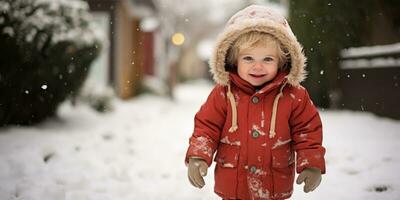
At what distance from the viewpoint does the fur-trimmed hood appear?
258 cm

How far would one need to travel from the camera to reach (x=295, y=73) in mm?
2623

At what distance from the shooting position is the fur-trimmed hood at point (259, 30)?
2576 mm

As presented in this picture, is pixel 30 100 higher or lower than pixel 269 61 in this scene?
lower

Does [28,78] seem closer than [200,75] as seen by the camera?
Yes

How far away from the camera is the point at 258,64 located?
2.57m

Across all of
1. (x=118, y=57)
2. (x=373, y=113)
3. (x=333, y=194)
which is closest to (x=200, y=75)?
(x=118, y=57)

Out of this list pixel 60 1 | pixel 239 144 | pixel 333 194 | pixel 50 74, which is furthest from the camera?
pixel 60 1

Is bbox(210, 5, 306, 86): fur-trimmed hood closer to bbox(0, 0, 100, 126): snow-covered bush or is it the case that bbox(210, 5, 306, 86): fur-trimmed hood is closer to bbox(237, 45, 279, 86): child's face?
bbox(237, 45, 279, 86): child's face

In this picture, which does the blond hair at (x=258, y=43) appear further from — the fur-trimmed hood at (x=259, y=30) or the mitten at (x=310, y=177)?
the mitten at (x=310, y=177)

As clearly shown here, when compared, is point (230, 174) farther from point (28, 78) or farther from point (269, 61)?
point (28, 78)

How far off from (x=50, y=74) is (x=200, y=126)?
4.86 meters

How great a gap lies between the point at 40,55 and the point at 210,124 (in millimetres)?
4715

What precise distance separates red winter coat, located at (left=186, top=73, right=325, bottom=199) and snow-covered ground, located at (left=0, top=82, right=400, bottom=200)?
1217 millimetres

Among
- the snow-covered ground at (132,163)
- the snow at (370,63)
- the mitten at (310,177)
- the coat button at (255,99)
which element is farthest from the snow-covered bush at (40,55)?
the snow at (370,63)
